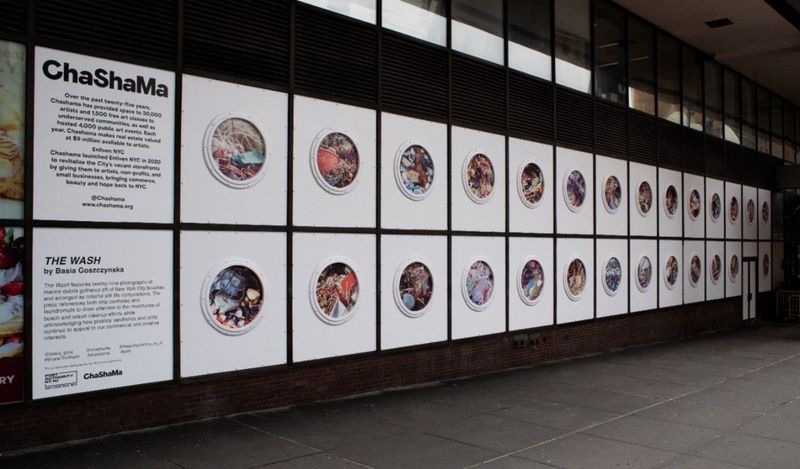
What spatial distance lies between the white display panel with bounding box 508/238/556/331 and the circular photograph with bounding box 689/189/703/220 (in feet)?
22.3

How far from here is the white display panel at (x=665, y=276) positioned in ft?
53.5

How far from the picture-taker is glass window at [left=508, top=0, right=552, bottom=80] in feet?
40.3

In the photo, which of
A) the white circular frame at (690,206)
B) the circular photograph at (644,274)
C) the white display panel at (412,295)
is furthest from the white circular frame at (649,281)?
the white display panel at (412,295)

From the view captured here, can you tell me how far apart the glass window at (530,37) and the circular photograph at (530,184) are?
184cm

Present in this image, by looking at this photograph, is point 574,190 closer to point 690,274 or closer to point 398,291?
point 398,291

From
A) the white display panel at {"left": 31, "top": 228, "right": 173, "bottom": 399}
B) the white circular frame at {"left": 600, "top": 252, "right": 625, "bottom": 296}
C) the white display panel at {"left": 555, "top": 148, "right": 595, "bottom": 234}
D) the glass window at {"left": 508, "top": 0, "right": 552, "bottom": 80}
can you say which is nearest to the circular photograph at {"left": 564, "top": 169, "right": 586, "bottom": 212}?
the white display panel at {"left": 555, "top": 148, "right": 595, "bottom": 234}

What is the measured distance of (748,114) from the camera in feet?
70.5

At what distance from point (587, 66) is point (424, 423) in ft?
30.3

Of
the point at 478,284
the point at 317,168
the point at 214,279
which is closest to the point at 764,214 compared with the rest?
the point at 478,284

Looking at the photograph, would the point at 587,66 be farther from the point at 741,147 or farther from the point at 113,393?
the point at 113,393

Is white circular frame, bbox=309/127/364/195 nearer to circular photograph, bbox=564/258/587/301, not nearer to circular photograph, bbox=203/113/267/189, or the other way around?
circular photograph, bbox=203/113/267/189

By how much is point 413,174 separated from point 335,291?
231 cm

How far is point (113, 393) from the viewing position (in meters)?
7.07

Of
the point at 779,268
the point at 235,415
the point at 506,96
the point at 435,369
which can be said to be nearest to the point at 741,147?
the point at 779,268
